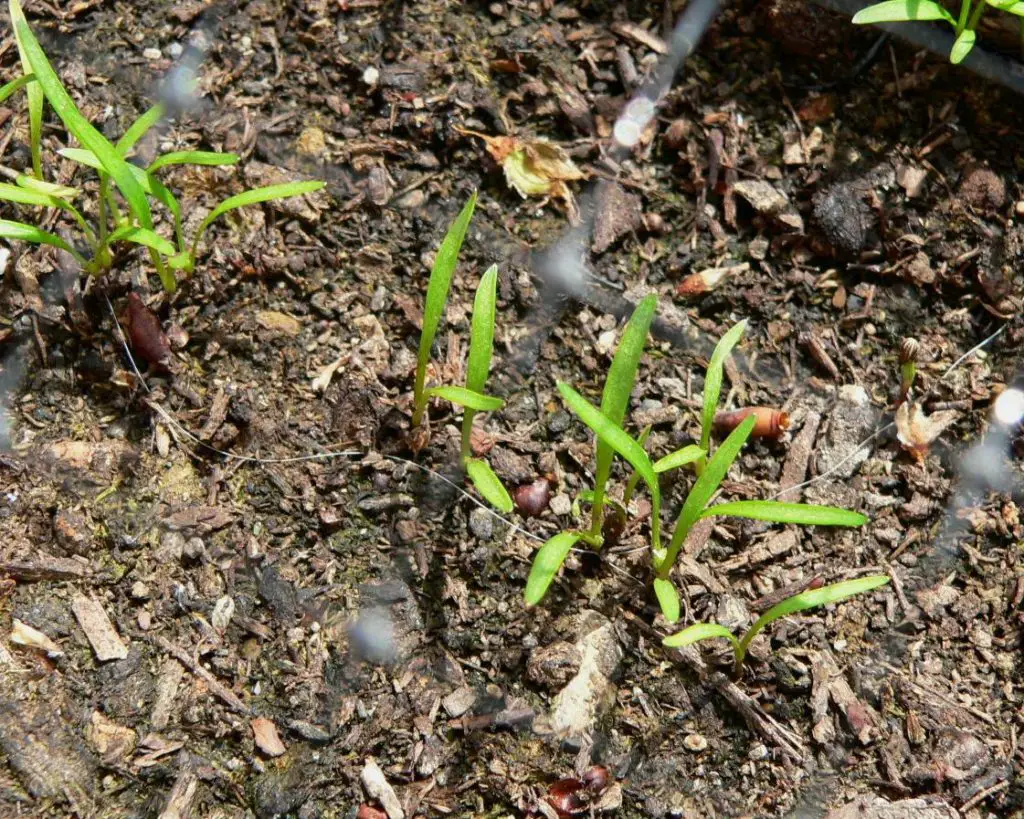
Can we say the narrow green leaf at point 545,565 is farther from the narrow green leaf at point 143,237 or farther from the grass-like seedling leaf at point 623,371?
the narrow green leaf at point 143,237

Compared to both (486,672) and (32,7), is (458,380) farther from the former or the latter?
(32,7)

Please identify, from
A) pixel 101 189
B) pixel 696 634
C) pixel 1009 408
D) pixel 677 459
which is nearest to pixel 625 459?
pixel 677 459

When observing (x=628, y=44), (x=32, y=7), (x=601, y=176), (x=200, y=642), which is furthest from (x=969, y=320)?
(x=32, y=7)

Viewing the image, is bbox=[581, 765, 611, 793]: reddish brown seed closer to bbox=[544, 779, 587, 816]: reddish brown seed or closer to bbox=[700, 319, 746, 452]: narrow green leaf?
bbox=[544, 779, 587, 816]: reddish brown seed

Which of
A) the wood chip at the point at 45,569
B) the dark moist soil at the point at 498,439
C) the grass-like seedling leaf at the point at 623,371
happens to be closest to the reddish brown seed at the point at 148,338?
the dark moist soil at the point at 498,439

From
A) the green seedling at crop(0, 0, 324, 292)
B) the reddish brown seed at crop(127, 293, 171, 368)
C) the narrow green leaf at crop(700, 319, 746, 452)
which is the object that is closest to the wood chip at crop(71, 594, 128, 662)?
the reddish brown seed at crop(127, 293, 171, 368)

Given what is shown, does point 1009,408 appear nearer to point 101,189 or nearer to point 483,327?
point 483,327
